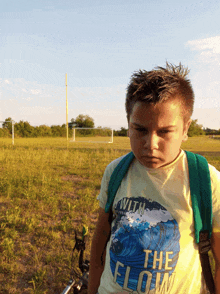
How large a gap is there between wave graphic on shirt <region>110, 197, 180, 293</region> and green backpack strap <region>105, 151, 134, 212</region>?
0.11 m

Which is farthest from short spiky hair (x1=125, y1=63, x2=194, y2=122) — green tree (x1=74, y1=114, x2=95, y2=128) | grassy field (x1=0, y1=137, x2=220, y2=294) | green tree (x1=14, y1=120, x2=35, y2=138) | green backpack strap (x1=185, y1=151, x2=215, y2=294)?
green tree (x1=74, y1=114, x2=95, y2=128)

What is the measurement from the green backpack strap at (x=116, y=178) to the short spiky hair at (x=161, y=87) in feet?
0.79

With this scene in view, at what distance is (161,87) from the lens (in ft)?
3.22

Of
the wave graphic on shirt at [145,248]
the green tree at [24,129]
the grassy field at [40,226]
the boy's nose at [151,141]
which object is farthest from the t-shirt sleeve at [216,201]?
the green tree at [24,129]

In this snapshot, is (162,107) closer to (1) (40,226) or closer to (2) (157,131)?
(2) (157,131)

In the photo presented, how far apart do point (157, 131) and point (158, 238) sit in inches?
18.4

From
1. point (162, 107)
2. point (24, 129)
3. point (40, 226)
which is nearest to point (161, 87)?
point (162, 107)

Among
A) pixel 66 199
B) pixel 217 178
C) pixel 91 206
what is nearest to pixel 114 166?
pixel 217 178

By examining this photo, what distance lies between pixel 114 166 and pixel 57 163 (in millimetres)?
7919

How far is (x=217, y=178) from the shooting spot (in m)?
0.97

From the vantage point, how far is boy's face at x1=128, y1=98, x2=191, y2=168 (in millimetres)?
973

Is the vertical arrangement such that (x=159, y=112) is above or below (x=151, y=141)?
above

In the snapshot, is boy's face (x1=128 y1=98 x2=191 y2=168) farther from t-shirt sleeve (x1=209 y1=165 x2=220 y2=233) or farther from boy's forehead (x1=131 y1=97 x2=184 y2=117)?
t-shirt sleeve (x1=209 y1=165 x2=220 y2=233)

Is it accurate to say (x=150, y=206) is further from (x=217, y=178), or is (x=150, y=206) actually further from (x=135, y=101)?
(x=135, y=101)
